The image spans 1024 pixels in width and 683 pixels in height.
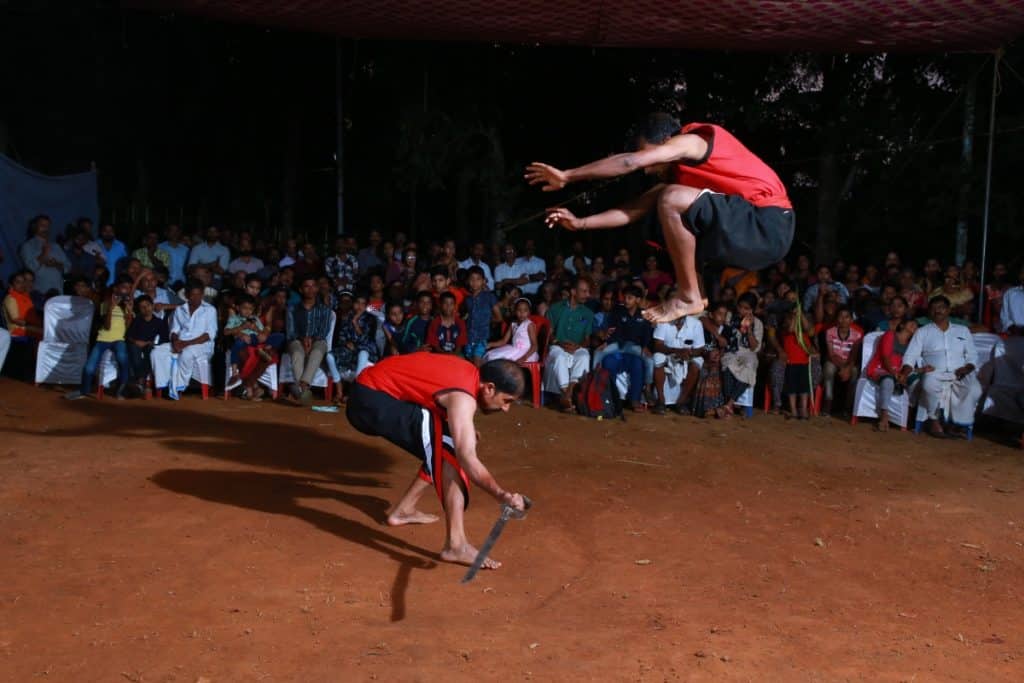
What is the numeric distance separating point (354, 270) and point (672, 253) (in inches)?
277

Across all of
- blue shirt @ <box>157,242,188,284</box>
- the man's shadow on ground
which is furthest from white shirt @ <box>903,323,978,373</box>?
blue shirt @ <box>157,242,188,284</box>

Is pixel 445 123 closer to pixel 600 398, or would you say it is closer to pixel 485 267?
pixel 485 267

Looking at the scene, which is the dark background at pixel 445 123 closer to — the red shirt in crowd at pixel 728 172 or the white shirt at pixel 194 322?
the white shirt at pixel 194 322

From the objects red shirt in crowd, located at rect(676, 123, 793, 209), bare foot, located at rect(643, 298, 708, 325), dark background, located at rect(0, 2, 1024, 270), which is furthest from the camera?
dark background, located at rect(0, 2, 1024, 270)

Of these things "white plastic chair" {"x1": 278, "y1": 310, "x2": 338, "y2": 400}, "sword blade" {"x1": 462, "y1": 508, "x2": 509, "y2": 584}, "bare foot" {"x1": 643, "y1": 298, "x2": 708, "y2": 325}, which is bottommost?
"sword blade" {"x1": 462, "y1": 508, "x2": 509, "y2": 584}

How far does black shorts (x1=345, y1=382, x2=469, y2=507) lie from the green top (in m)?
4.59

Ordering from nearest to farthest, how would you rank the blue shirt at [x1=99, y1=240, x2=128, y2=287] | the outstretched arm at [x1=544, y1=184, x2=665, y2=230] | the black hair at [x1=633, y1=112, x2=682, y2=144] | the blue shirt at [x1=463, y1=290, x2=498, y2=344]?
1. the black hair at [x1=633, y1=112, x2=682, y2=144]
2. the outstretched arm at [x1=544, y1=184, x2=665, y2=230]
3. the blue shirt at [x1=463, y1=290, x2=498, y2=344]
4. the blue shirt at [x1=99, y1=240, x2=128, y2=287]

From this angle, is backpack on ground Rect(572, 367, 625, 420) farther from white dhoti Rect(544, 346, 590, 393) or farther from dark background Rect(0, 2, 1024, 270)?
dark background Rect(0, 2, 1024, 270)

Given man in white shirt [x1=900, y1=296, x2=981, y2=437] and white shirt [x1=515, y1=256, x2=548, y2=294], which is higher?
white shirt [x1=515, y1=256, x2=548, y2=294]

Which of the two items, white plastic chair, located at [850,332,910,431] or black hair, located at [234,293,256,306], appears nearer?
white plastic chair, located at [850,332,910,431]

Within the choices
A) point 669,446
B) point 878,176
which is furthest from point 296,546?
point 878,176

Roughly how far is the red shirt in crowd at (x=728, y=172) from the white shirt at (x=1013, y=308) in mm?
6012

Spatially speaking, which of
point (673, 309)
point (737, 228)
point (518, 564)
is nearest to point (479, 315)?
point (518, 564)

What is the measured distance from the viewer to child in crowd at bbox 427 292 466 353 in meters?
9.80
